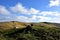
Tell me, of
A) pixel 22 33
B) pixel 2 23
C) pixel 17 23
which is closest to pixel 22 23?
pixel 17 23

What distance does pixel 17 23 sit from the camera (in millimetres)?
24219

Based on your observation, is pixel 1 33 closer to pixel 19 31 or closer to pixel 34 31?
pixel 19 31

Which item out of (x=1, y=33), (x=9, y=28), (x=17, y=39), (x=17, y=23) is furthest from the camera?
(x=17, y=23)

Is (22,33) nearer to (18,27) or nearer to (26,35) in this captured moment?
(26,35)

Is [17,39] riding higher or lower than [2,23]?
lower

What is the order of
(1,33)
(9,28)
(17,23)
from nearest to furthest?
1. (1,33)
2. (9,28)
3. (17,23)

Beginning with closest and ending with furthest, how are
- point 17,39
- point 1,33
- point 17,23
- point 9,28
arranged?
point 17,39 → point 1,33 → point 9,28 → point 17,23

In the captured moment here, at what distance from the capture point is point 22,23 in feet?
81.7

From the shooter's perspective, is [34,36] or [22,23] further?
[22,23]

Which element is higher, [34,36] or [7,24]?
[7,24]

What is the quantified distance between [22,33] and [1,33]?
2465 millimetres

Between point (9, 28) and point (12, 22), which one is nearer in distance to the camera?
point (9, 28)

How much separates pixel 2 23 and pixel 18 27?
2.47m

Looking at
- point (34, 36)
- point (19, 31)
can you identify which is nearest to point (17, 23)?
point (19, 31)
